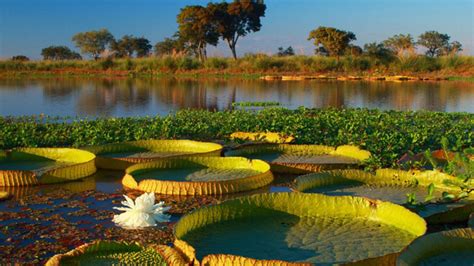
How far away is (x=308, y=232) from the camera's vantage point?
13.7 ft

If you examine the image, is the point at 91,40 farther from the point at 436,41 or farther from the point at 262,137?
the point at 262,137

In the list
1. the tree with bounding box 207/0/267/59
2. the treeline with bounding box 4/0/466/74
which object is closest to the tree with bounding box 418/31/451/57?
the treeline with bounding box 4/0/466/74

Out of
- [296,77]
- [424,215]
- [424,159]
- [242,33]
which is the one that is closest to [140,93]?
[296,77]

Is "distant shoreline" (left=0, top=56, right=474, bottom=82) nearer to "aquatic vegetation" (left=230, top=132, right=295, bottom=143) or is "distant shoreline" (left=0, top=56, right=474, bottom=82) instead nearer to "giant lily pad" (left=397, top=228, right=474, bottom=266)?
"aquatic vegetation" (left=230, top=132, right=295, bottom=143)

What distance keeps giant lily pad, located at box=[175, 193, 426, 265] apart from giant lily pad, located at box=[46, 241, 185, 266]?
0.39 feet

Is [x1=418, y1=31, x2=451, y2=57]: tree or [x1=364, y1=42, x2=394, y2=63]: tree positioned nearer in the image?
[x1=364, y1=42, x2=394, y2=63]: tree

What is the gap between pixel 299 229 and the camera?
427cm

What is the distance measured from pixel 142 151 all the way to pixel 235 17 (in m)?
44.0

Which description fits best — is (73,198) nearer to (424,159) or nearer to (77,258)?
(77,258)

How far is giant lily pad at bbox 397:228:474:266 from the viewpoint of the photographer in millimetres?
3424

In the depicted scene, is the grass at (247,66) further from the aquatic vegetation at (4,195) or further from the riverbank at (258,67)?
the aquatic vegetation at (4,195)

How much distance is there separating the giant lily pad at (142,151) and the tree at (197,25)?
41819mm

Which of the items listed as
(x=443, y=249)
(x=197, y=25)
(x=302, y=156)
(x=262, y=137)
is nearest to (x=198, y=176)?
(x=302, y=156)

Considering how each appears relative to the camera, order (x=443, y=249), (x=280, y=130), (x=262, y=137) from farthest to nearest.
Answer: (x=280, y=130), (x=262, y=137), (x=443, y=249)
